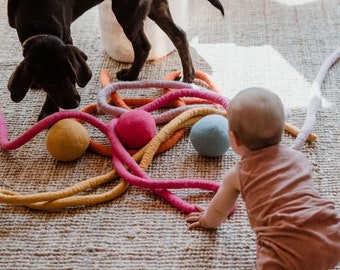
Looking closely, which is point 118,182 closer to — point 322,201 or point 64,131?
point 64,131

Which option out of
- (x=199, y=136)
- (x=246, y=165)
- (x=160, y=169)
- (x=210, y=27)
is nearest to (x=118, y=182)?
(x=160, y=169)

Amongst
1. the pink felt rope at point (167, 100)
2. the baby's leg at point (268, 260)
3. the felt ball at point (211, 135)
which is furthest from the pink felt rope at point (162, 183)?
the baby's leg at point (268, 260)

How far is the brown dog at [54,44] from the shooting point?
1447mm

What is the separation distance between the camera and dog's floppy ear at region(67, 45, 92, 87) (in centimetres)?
148

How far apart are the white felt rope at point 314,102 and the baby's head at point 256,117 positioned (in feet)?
1.49

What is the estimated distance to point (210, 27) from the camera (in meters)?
2.13

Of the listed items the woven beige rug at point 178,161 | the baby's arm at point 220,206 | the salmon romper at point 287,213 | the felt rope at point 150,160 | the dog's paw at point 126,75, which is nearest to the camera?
the salmon romper at point 287,213

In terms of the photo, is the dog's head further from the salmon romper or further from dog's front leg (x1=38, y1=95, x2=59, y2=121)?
the salmon romper

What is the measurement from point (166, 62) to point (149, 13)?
0.24 meters

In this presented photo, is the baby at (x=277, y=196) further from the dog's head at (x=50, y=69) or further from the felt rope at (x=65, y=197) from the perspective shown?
the dog's head at (x=50, y=69)

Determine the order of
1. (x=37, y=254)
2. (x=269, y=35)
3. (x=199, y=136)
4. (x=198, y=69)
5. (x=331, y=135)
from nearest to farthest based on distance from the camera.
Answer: (x=37, y=254), (x=199, y=136), (x=331, y=135), (x=198, y=69), (x=269, y=35)

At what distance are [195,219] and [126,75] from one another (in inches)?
28.3

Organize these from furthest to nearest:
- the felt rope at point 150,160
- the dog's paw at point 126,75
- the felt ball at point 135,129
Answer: the dog's paw at point 126,75 < the felt ball at point 135,129 < the felt rope at point 150,160

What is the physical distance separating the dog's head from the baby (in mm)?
598
